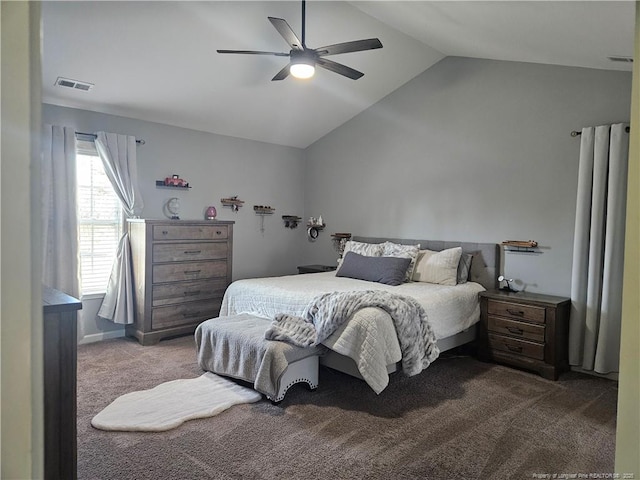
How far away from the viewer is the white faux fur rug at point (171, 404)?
108 inches

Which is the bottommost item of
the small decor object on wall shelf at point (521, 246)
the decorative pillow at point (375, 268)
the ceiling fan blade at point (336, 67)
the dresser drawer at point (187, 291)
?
the dresser drawer at point (187, 291)

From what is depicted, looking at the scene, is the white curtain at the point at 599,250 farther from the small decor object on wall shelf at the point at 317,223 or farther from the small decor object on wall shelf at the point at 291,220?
the small decor object on wall shelf at the point at 291,220

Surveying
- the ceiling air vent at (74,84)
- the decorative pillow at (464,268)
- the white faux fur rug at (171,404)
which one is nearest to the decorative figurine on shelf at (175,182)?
the ceiling air vent at (74,84)

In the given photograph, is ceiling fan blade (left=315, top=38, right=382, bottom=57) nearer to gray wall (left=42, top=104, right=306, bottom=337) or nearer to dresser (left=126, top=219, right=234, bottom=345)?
dresser (left=126, top=219, right=234, bottom=345)

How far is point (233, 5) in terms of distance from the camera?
3443 millimetres

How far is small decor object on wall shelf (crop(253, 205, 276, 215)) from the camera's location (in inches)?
235

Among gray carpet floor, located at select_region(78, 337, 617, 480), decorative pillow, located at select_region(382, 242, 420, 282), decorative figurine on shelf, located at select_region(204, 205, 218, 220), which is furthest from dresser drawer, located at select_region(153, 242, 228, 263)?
decorative pillow, located at select_region(382, 242, 420, 282)

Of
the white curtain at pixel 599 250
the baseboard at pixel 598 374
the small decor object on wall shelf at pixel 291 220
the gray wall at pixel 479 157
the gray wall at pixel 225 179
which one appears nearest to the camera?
the white curtain at pixel 599 250

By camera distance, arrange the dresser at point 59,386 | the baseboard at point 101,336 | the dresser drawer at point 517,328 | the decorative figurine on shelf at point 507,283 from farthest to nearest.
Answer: the baseboard at point 101,336 → the decorative figurine on shelf at point 507,283 → the dresser drawer at point 517,328 → the dresser at point 59,386

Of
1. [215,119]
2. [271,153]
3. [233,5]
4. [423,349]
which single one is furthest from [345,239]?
[233,5]

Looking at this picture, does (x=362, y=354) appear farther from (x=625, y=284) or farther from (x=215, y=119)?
(x=215, y=119)

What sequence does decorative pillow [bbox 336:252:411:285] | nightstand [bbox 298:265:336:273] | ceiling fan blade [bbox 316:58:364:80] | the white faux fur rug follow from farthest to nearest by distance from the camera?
nightstand [bbox 298:265:336:273], decorative pillow [bbox 336:252:411:285], ceiling fan blade [bbox 316:58:364:80], the white faux fur rug

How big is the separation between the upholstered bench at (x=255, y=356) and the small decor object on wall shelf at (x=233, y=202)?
2.22 metres

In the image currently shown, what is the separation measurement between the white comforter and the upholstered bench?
27 cm
